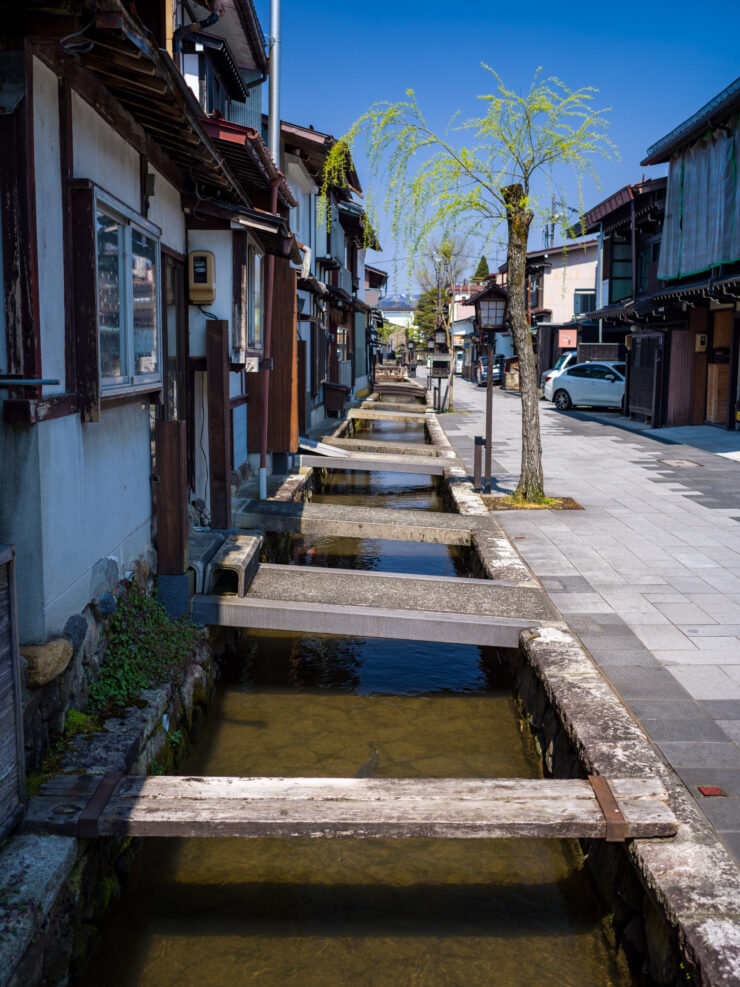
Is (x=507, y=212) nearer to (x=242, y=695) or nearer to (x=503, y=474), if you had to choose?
(x=503, y=474)

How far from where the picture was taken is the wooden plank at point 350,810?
12.6ft

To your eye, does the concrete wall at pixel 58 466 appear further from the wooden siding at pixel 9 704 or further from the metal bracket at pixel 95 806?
the metal bracket at pixel 95 806

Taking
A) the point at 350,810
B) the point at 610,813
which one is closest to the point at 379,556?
the point at 350,810

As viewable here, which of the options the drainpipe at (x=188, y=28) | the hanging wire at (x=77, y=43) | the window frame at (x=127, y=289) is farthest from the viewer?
the drainpipe at (x=188, y=28)

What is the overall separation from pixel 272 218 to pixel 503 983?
6977 mm

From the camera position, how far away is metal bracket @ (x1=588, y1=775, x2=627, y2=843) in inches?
151

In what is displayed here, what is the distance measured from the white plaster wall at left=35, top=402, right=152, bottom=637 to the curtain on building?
15636mm

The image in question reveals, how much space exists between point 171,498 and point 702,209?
704 inches

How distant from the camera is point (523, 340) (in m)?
12.1

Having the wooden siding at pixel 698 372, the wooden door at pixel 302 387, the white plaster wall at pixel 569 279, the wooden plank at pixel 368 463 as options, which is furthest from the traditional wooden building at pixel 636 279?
the wooden plank at pixel 368 463

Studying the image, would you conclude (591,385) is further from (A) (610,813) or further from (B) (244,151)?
(A) (610,813)

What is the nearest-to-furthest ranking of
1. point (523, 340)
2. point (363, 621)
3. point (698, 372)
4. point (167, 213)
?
point (363, 621) < point (167, 213) < point (523, 340) < point (698, 372)

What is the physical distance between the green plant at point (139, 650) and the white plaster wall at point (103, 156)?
8.88 feet

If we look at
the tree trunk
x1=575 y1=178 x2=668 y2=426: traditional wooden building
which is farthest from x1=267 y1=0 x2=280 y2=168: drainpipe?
x1=575 y1=178 x2=668 y2=426: traditional wooden building
